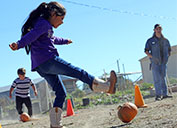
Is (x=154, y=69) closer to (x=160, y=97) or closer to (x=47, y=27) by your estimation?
(x=160, y=97)

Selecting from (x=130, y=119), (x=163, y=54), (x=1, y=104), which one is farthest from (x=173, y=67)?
(x=130, y=119)

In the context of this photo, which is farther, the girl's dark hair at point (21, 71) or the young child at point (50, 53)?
the girl's dark hair at point (21, 71)

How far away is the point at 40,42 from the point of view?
414cm

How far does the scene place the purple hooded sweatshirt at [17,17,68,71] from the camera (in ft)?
13.0

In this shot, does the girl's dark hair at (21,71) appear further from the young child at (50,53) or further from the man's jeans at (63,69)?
the man's jeans at (63,69)

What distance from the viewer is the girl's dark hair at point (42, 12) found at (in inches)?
168

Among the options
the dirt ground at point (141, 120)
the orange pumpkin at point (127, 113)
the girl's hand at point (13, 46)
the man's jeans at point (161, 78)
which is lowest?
the dirt ground at point (141, 120)

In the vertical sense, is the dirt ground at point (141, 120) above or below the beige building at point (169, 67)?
below

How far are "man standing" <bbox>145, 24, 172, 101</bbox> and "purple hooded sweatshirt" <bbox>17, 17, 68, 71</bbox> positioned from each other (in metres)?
5.61

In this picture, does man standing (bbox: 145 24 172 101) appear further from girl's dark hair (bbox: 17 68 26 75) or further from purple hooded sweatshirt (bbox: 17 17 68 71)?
purple hooded sweatshirt (bbox: 17 17 68 71)

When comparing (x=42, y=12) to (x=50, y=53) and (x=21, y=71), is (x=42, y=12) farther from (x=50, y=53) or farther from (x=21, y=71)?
(x=21, y=71)

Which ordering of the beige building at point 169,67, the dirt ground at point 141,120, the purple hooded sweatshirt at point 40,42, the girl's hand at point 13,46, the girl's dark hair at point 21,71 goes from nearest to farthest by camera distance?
the girl's hand at point 13,46, the purple hooded sweatshirt at point 40,42, the dirt ground at point 141,120, the girl's dark hair at point 21,71, the beige building at point 169,67

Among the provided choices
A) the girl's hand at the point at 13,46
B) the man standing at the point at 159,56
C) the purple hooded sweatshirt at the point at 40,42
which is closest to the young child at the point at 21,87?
the man standing at the point at 159,56

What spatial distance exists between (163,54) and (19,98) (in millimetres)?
4803
